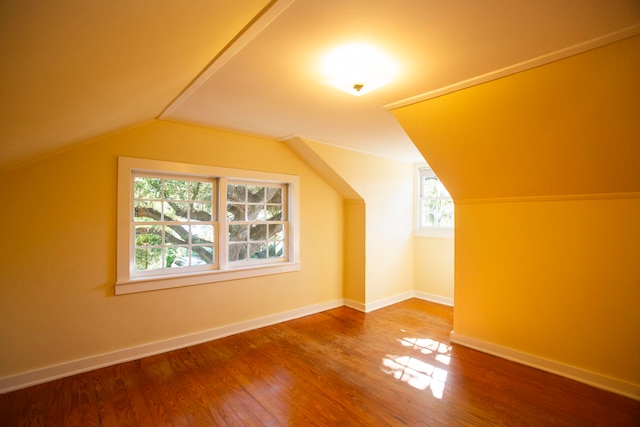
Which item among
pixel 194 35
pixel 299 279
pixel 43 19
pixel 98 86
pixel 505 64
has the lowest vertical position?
pixel 299 279

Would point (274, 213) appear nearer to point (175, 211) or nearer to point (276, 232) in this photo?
point (276, 232)

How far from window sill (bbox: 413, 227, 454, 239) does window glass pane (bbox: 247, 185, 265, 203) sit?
2856mm

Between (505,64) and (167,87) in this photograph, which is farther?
(167,87)

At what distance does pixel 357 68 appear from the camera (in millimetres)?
1890

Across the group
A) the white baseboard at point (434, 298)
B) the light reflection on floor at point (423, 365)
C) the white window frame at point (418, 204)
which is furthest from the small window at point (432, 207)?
the light reflection on floor at point (423, 365)

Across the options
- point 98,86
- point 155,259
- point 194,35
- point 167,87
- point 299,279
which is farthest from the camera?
point 299,279

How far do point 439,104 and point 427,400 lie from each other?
235 centimetres

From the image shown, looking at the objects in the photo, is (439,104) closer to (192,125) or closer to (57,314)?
A: (192,125)

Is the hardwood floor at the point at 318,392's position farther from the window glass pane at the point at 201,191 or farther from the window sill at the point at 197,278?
the window glass pane at the point at 201,191

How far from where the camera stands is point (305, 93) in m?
2.32

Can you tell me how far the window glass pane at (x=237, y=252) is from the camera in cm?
362

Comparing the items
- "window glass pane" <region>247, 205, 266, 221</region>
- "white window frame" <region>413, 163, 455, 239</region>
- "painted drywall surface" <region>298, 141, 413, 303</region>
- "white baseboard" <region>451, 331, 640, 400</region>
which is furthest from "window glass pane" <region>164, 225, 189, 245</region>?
"white window frame" <region>413, 163, 455, 239</region>

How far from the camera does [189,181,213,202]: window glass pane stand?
130 inches

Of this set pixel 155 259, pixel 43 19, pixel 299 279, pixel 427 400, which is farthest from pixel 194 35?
pixel 299 279
